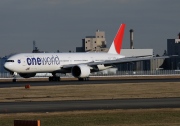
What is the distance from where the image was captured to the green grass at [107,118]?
28.9m

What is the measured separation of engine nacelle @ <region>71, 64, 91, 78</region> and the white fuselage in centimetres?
183

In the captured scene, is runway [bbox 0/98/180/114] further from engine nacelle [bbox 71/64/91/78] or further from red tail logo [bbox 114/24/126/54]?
red tail logo [bbox 114/24/126/54]

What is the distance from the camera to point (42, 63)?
8144cm

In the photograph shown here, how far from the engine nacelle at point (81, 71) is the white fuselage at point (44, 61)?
1827 mm

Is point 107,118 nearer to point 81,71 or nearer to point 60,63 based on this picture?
point 81,71

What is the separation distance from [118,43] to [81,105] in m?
58.5

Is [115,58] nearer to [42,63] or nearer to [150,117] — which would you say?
[42,63]

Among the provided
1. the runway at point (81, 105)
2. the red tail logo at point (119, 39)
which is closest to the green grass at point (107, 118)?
the runway at point (81, 105)

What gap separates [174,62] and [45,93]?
102 metres

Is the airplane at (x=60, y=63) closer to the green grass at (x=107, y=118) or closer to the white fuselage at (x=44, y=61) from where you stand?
the white fuselage at (x=44, y=61)

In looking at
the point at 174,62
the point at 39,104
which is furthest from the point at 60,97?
the point at 174,62

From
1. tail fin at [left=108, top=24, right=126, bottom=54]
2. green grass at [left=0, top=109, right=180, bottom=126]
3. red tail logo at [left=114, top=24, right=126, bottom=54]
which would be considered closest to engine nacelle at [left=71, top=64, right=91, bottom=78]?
tail fin at [left=108, top=24, right=126, bottom=54]

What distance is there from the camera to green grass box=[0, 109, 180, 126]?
28922 millimetres

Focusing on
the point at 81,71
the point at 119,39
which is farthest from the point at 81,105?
the point at 119,39
